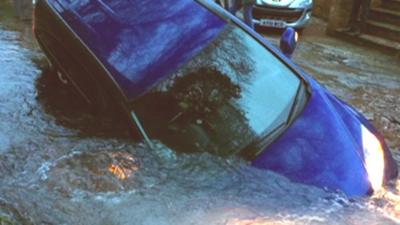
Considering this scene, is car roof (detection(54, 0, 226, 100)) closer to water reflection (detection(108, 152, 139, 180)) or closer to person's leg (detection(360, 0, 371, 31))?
water reflection (detection(108, 152, 139, 180))

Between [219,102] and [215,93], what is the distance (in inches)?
3.2

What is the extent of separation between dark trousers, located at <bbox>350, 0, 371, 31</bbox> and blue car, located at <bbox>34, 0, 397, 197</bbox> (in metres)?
8.49

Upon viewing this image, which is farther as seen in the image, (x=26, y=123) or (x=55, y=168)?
(x=26, y=123)

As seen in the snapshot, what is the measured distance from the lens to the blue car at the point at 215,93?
148 inches

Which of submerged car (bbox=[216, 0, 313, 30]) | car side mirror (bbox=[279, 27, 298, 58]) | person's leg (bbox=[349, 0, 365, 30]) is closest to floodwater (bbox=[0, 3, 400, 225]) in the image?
car side mirror (bbox=[279, 27, 298, 58])

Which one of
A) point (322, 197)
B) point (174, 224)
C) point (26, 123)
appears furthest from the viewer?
point (26, 123)

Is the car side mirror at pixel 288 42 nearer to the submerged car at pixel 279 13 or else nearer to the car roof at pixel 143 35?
the car roof at pixel 143 35

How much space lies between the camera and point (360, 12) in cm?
1312

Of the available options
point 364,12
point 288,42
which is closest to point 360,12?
point 364,12

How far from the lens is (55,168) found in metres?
3.86

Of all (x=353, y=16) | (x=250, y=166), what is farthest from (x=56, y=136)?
(x=353, y=16)

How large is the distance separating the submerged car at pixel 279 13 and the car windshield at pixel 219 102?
808 cm

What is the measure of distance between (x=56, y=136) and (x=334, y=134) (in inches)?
85.5

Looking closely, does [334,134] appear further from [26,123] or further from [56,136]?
[26,123]
